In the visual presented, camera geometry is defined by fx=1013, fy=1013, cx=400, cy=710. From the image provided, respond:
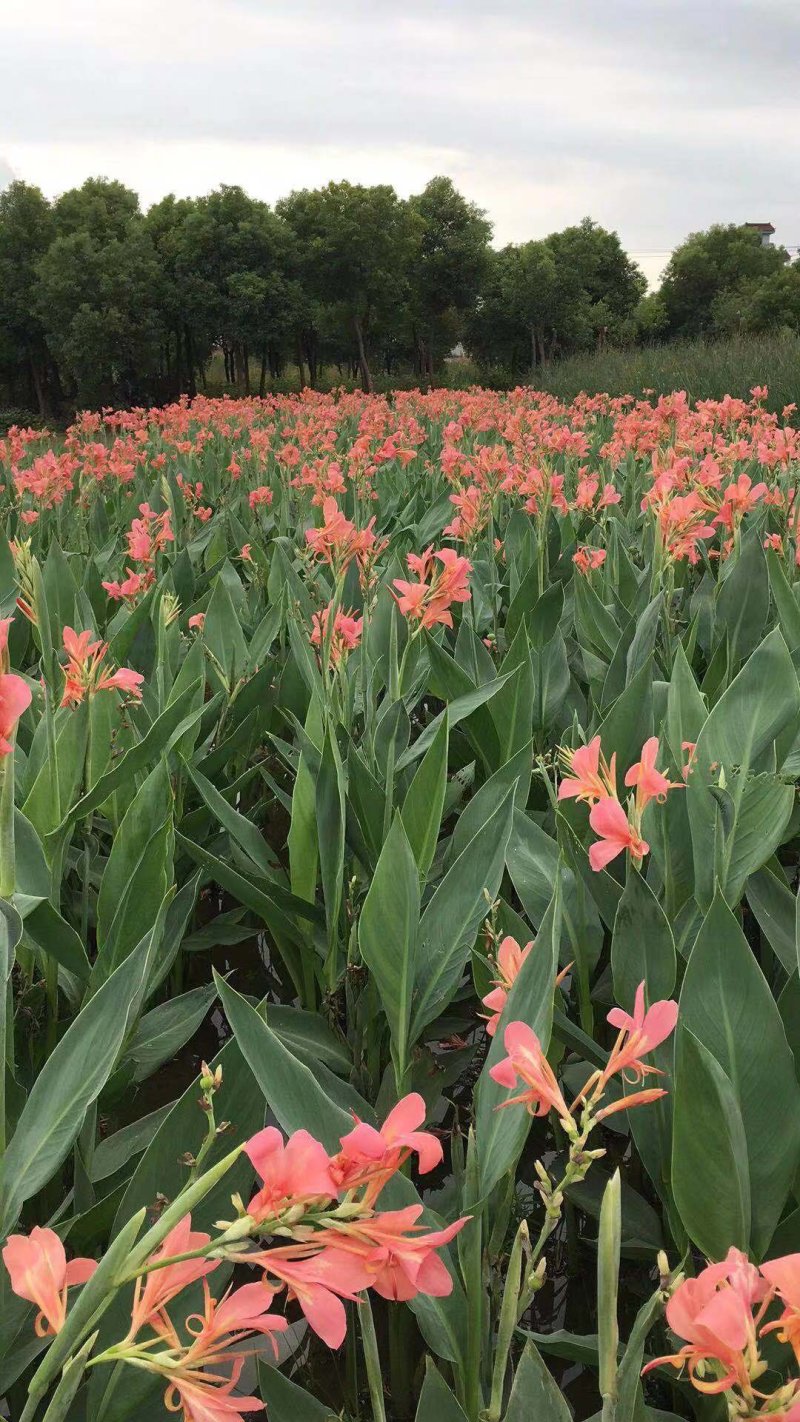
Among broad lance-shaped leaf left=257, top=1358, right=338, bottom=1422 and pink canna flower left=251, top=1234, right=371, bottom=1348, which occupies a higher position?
pink canna flower left=251, top=1234, right=371, bottom=1348

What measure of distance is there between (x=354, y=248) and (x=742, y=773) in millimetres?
33410

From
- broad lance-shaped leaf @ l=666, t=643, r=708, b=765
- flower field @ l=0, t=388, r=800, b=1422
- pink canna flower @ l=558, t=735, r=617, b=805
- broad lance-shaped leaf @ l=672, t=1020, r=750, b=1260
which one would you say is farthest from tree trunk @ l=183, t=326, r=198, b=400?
broad lance-shaped leaf @ l=672, t=1020, r=750, b=1260

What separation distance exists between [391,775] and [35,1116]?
2.30 feet

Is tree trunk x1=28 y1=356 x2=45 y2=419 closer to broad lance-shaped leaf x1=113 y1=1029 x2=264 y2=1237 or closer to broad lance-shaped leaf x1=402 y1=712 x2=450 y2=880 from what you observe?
broad lance-shaped leaf x1=402 y1=712 x2=450 y2=880

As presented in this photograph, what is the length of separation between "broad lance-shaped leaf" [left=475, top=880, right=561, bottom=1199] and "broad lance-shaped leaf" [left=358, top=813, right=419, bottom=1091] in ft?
0.80

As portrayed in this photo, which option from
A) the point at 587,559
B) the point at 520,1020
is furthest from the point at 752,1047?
the point at 587,559

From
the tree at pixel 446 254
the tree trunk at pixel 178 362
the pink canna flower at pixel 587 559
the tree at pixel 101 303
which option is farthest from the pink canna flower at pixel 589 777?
the tree at pixel 446 254

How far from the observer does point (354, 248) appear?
103 feet

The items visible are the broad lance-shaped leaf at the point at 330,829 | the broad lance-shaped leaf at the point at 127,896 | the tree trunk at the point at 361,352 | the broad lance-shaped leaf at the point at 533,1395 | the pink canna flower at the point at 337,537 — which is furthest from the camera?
the tree trunk at the point at 361,352

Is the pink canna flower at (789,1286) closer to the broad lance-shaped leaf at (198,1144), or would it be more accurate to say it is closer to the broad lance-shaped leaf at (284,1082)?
the broad lance-shaped leaf at (284,1082)

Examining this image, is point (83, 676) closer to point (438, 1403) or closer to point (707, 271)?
point (438, 1403)

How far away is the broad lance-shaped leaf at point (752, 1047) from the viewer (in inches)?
31.3

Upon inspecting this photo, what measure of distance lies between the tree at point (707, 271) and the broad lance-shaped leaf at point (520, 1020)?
169ft

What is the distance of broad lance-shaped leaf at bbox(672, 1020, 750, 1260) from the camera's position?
2.36ft
